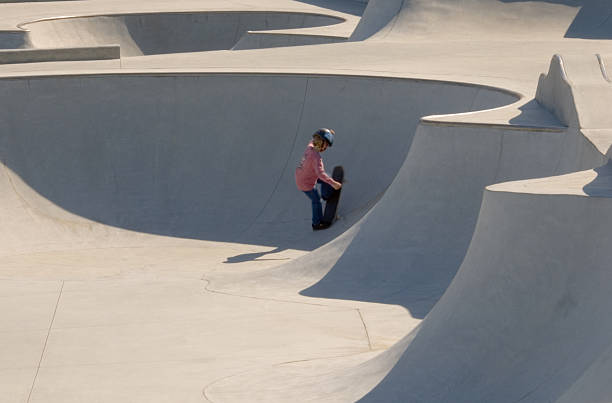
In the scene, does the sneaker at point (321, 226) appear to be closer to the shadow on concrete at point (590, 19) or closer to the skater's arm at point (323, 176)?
the skater's arm at point (323, 176)

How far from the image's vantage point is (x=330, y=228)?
12.3m

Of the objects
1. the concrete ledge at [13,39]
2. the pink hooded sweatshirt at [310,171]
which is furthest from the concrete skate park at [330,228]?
the concrete ledge at [13,39]

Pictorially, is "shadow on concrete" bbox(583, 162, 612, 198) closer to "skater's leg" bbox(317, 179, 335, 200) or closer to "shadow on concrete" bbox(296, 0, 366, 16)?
"skater's leg" bbox(317, 179, 335, 200)

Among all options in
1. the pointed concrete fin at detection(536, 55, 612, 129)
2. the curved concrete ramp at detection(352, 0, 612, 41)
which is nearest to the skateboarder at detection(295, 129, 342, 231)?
the pointed concrete fin at detection(536, 55, 612, 129)

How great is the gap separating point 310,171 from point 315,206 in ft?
2.06

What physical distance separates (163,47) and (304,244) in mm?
16618

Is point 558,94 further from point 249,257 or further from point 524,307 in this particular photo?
point 524,307

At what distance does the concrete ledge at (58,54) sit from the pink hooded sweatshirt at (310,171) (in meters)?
6.67

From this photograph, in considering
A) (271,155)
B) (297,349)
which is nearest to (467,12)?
(271,155)

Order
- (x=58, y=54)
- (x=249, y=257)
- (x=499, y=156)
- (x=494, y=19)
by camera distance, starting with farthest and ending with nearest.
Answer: (x=494, y=19), (x=58, y=54), (x=249, y=257), (x=499, y=156)

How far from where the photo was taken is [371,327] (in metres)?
8.00

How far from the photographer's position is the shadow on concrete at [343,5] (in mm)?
29922

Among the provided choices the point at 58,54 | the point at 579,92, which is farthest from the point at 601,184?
the point at 58,54

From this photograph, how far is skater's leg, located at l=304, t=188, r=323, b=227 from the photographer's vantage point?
11.9 meters
